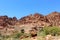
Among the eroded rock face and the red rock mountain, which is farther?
the red rock mountain

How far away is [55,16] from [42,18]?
4.23 meters

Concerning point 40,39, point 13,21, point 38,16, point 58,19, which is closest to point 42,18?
point 38,16

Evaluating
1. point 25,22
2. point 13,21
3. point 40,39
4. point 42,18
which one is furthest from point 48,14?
point 40,39

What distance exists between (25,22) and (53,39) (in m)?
45.6

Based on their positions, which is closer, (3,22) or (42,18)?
(42,18)

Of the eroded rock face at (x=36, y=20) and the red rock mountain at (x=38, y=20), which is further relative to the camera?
the red rock mountain at (x=38, y=20)

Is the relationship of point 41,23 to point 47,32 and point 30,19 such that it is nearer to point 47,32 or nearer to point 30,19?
point 30,19

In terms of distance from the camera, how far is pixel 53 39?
1805 cm

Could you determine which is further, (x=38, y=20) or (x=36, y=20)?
(x=36, y=20)

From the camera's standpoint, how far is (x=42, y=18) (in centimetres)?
6041

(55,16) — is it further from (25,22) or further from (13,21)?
(13,21)

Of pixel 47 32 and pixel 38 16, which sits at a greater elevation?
pixel 38 16

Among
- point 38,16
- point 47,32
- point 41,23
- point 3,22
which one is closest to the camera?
point 47,32

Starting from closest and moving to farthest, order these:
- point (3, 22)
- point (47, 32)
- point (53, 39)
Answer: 1. point (53, 39)
2. point (47, 32)
3. point (3, 22)
